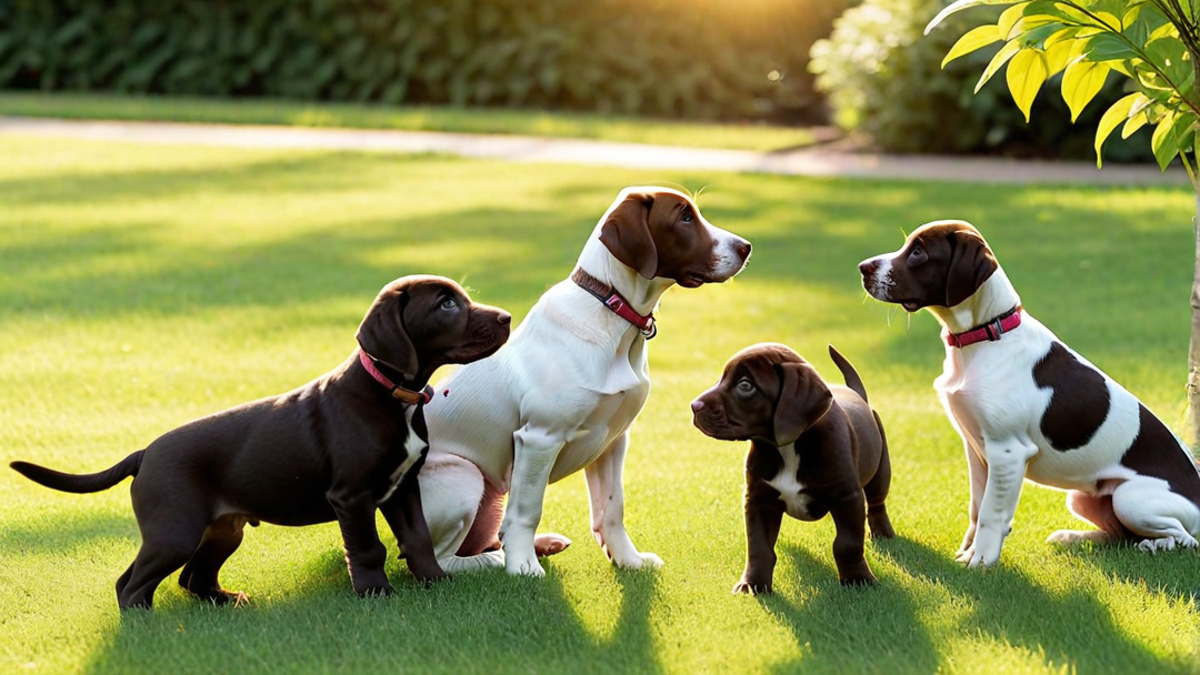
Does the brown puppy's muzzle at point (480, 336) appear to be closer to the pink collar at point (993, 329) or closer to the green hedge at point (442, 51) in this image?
the pink collar at point (993, 329)

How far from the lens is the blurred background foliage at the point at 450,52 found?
22.3 m

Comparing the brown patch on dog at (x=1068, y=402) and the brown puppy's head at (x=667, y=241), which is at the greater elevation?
the brown puppy's head at (x=667, y=241)

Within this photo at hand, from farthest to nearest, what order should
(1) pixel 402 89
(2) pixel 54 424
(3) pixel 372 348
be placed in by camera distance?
(1) pixel 402 89, (2) pixel 54 424, (3) pixel 372 348

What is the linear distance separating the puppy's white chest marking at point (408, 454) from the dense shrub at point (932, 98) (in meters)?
12.5

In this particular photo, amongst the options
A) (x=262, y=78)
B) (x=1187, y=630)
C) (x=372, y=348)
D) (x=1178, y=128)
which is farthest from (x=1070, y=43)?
(x=262, y=78)

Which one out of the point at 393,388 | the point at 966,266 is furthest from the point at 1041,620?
the point at 393,388

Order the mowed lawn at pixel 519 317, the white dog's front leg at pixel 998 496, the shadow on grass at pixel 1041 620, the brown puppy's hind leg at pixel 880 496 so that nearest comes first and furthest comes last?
the shadow on grass at pixel 1041 620 → the mowed lawn at pixel 519 317 → the white dog's front leg at pixel 998 496 → the brown puppy's hind leg at pixel 880 496

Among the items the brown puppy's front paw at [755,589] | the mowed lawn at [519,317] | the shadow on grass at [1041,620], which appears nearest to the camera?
the shadow on grass at [1041,620]

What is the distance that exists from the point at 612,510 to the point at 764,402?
961 mm

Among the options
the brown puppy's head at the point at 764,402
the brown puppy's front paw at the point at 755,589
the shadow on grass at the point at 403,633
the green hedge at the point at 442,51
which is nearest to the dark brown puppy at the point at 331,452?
the shadow on grass at the point at 403,633

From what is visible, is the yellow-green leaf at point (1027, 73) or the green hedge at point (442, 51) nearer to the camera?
the yellow-green leaf at point (1027, 73)

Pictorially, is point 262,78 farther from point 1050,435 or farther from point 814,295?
point 1050,435

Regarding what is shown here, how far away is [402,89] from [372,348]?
18.2 meters

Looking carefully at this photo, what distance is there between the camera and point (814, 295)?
442 inches
